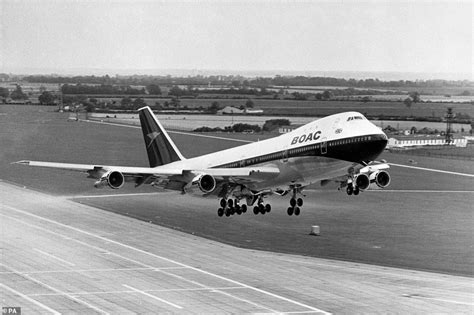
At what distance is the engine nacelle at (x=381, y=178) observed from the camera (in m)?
87.2

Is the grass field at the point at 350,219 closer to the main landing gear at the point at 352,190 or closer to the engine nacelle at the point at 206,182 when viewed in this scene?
the main landing gear at the point at 352,190

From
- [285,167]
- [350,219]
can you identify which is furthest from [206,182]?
[350,219]

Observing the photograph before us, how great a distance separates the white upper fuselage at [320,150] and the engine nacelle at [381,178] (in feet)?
12.4

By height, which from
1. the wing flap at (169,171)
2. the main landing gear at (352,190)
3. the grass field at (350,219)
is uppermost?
the wing flap at (169,171)

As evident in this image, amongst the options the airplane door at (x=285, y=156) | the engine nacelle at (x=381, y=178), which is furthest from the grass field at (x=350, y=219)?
the airplane door at (x=285, y=156)

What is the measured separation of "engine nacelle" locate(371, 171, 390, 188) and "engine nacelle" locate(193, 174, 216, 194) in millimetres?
15257

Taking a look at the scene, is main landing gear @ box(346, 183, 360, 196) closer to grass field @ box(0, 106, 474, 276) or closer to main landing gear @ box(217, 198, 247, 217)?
grass field @ box(0, 106, 474, 276)

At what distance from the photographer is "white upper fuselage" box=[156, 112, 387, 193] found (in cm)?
8200

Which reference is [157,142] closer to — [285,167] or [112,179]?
[112,179]

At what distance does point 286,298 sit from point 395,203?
6909cm

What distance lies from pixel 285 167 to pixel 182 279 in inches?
575

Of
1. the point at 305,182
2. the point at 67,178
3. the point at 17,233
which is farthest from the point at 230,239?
the point at 67,178

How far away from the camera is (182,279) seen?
82.1 meters

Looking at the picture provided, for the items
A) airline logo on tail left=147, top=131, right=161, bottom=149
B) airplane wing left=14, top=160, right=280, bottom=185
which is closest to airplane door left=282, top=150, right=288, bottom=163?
airplane wing left=14, top=160, right=280, bottom=185
